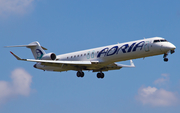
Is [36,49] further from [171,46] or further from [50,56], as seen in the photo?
[171,46]

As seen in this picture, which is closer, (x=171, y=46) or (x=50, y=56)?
(x=171, y=46)

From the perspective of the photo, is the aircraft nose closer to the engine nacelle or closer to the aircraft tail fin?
the engine nacelle

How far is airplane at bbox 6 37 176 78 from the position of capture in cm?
3347

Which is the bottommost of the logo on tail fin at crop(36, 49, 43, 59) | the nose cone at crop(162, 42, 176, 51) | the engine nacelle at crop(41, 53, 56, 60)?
the nose cone at crop(162, 42, 176, 51)

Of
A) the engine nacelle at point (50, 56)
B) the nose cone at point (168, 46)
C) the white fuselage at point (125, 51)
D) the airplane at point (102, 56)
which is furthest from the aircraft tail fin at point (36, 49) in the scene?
the nose cone at point (168, 46)

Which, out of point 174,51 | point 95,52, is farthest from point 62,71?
point 174,51

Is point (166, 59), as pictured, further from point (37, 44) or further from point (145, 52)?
point (37, 44)

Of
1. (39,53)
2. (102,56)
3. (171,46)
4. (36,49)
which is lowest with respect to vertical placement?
(171,46)

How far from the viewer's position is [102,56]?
120 ft

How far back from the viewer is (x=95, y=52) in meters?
37.6

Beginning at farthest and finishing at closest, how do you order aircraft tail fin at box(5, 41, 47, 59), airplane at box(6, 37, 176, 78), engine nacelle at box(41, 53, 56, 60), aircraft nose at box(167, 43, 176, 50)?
1. aircraft tail fin at box(5, 41, 47, 59)
2. engine nacelle at box(41, 53, 56, 60)
3. airplane at box(6, 37, 176, 78)
4. aircraft nose at box(167, 43, 176, 50)

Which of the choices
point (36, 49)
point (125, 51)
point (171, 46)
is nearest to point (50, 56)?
point (36, 49)

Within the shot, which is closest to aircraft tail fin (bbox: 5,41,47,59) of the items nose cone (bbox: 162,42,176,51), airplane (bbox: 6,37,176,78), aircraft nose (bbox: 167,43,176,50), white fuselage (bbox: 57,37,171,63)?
airplane (bbox: 6,37,176,78)

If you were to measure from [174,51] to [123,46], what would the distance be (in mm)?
5476
